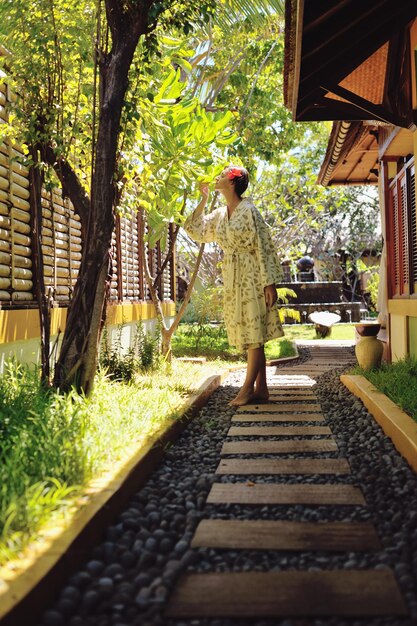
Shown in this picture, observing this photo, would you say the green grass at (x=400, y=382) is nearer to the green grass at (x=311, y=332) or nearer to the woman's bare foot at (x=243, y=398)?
the woman's bare foot at (x=243, y=398)

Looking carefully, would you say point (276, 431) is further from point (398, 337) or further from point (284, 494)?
point (398, 337)

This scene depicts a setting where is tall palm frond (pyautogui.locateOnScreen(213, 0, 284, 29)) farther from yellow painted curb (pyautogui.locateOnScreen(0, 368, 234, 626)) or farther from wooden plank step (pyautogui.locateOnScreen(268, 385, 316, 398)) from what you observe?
yellow painted curb (pyautogui.locateOnScreen(0, 368, 234, 626))

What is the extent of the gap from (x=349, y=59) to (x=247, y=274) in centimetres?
206

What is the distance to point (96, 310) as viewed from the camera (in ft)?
14.1

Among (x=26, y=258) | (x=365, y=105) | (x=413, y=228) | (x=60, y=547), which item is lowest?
(x=60, y=547)

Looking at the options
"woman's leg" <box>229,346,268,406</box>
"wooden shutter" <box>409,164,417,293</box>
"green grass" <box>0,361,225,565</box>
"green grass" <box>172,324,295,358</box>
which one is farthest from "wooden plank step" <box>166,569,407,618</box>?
"green grass" <box>172,324,295,358</box>

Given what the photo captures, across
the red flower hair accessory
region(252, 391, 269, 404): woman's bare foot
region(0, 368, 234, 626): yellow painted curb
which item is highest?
the red flower hair accessory

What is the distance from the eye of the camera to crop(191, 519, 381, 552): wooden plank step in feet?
7.82

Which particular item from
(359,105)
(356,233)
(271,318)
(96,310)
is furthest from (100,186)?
(356,233)

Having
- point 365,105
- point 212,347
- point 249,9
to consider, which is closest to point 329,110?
point 365,105

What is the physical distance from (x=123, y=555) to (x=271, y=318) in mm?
3274

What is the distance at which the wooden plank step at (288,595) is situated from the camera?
1.88 meters

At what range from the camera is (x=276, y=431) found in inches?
175

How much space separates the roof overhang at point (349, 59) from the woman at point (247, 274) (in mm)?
941
